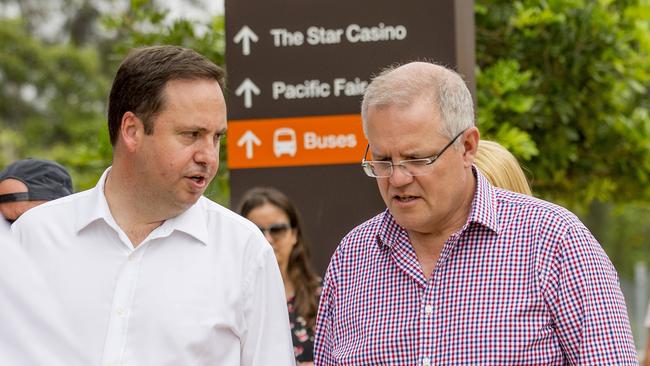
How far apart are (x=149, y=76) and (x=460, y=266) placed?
42.5 inches

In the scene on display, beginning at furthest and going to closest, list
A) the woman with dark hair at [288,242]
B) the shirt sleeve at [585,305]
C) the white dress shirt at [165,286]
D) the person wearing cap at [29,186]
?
the woman with dark hair at [288,242] → the person wearing cap at [29,186] → the white dress shirt at [165,286] → the shirt sleeve at [585,305]

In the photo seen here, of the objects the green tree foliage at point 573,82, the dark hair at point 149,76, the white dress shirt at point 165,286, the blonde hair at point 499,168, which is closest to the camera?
the white dress shirt at point 165,286

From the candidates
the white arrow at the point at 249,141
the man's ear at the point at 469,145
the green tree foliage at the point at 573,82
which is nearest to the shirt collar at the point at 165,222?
the man's ear at the point at 469,145

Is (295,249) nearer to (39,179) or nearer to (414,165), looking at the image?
(39,179)

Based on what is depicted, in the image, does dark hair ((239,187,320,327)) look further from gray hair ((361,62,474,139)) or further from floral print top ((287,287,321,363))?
gray hair ((361,62,474,139))

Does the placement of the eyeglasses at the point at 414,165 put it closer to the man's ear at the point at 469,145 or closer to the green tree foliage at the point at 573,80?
the man's ear at the point at 469,145

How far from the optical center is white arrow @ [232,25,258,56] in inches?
228

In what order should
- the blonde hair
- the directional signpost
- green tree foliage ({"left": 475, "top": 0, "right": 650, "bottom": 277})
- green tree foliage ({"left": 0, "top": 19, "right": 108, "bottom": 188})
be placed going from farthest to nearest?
green tree foliage ({"left": 0, "top": 19, "right": 108, "bottom": 188}), green tree foliage ({"left": 475, "top": 0, "right": 650, "bottom": 277}), the directional signpost, the blonde hair

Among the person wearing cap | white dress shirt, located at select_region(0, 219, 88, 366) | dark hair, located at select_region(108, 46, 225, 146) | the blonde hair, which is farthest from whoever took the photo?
the person wearing cap

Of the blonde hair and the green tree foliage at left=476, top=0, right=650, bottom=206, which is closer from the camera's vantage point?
the blonde hair

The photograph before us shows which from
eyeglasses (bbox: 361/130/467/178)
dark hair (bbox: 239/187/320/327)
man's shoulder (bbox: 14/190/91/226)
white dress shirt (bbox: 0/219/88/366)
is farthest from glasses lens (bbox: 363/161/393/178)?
dark hair (bbox: 239/187/320/327)

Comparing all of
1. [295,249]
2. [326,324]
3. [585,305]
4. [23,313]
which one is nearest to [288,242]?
[295,249]

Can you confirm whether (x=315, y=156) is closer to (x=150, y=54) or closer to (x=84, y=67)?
(x=150, y=54)

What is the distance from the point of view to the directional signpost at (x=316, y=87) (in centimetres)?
553
